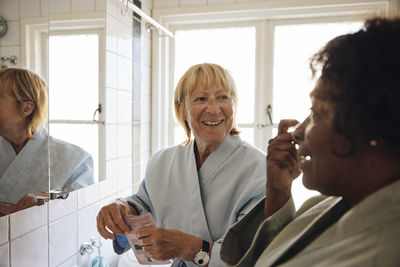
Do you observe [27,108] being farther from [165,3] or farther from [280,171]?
[165,3]

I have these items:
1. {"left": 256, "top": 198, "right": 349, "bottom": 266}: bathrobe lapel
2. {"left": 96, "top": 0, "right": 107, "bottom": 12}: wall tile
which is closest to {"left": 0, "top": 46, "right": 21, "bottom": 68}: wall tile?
{"left": 96, "top": 0, "right": 107, "bottom": 12}: wall tile

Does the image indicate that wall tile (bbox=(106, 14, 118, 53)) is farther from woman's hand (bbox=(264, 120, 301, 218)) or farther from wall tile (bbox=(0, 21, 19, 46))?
Result: woman's hand (bbox=(264, 120, 301, 218))

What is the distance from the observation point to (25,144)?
0.99 m

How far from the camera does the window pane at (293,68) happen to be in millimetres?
2070

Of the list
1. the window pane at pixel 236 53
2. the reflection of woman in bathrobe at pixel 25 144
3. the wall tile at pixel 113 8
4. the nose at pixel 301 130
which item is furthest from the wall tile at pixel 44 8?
the window pane at pixel 236 53

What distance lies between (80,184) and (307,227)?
1.05 metres

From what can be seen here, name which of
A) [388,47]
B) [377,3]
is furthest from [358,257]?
[377,3]

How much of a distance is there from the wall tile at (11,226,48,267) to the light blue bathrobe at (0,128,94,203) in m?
0.14

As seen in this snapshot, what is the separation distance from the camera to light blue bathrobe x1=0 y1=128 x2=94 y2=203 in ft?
3.06

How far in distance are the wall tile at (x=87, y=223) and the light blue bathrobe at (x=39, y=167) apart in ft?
0.50

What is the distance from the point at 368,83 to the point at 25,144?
0.98m

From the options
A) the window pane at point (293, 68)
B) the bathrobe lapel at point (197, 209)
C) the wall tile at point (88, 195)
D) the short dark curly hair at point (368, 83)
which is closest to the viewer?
the short dark curly hair at point (368, 83)

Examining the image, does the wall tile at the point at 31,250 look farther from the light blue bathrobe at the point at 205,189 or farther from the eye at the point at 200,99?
the eye at the point at 200,99

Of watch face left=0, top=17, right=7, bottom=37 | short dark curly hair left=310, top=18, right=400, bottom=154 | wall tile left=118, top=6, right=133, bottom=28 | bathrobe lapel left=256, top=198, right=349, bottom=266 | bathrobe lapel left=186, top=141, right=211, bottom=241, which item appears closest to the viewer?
short dark curly hair left=310, top=18, right=400, bottom=154
